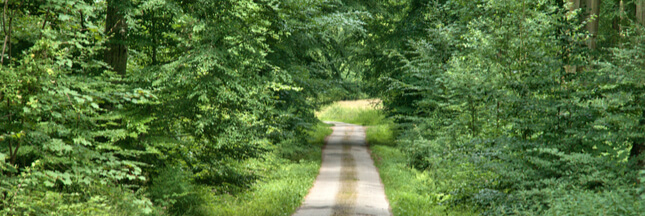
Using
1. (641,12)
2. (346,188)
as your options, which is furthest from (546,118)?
(346,188)

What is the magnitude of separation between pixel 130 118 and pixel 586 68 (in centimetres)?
821

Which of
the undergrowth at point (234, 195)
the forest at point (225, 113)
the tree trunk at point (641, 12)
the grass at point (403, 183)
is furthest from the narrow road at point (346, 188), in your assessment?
the tree trunk at point (641, 12)

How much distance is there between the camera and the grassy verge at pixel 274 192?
11452 mm

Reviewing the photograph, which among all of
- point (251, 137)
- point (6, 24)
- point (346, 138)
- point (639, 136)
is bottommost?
point (346, 138)

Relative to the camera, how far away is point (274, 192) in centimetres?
1413

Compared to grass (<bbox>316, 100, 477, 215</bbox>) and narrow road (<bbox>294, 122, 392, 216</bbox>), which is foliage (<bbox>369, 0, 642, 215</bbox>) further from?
narrow road (<bbox>294, 122, 392, 216</bbox>)

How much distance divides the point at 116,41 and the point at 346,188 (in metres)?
8.56

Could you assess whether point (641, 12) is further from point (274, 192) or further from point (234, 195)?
point (274, 192)

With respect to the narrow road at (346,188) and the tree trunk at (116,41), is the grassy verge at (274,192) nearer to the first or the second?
the narrow road at (346,188)

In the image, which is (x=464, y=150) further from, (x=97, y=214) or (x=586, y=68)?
(x=97, y=214)

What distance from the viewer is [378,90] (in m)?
28.6

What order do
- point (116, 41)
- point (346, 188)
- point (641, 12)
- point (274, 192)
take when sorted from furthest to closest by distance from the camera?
point (346, 188)
point (274, 192)
point (641, 12)
point (116, 41)

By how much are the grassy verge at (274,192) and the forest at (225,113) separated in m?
0.10

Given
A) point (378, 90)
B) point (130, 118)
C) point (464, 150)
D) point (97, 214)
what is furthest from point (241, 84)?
point (378, 90)
